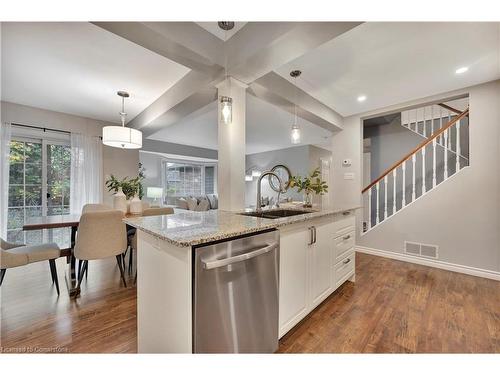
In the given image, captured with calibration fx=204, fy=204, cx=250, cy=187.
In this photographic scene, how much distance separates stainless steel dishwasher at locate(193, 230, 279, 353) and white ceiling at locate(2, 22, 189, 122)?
6.89 feet

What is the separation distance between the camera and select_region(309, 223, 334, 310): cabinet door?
168 centimetres

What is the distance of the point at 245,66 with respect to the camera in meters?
1.83

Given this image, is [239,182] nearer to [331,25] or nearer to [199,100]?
[199,100]

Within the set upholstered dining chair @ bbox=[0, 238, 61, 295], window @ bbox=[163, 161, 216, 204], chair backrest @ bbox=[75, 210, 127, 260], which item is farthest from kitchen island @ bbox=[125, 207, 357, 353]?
window @ bbox=[163, 161, 216, 204]

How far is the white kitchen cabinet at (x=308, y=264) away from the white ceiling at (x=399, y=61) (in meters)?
1.61

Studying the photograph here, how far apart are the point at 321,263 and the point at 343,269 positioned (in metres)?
0.55

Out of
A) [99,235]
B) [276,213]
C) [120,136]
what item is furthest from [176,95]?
[276,213]

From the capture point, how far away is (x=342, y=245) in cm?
211

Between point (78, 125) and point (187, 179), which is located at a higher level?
point (78, 125)

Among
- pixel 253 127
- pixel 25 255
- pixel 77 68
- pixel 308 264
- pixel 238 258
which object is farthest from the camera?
pixel 253 127

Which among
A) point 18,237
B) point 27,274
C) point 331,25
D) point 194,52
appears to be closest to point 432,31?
point 331,25

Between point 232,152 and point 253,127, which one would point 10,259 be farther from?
point 253,127

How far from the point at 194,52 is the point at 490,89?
349cm

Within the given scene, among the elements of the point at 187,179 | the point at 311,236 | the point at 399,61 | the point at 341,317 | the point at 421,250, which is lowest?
the point at 341,317
